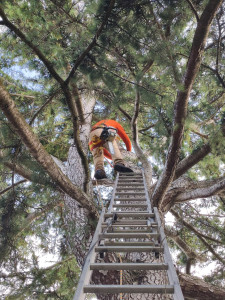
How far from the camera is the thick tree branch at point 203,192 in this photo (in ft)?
10.1

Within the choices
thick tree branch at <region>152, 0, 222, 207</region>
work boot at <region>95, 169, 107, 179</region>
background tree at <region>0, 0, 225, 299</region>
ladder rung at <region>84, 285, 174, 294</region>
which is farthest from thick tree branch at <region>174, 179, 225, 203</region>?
ladder rung at <region>84, 285, 174, 294</region>

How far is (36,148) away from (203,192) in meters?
2.22

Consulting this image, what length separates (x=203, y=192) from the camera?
3.32 meters

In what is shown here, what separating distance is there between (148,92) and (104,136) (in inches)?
65.2

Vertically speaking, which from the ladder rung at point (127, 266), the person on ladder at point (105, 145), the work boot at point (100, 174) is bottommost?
the ladder rung at point (127, 266)

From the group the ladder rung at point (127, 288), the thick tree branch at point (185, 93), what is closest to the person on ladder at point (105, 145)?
the thick tree branch at point (185, 93)

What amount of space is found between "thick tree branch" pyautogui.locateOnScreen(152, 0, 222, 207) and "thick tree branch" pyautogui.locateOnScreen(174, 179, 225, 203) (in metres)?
0.58

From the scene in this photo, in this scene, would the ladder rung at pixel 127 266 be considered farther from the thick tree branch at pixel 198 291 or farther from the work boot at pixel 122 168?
the work boot at pixel 122 168

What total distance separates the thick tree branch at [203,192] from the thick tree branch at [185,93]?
583 mm

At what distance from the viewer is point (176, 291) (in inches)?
56.3

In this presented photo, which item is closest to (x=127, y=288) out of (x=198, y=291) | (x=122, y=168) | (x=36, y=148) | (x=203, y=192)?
(x=36, y=148)

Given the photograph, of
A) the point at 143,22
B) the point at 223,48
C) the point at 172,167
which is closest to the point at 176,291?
the point at 172,167

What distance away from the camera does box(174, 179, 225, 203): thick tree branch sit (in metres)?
3.06

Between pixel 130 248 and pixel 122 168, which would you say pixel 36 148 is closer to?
pixel 130 248
